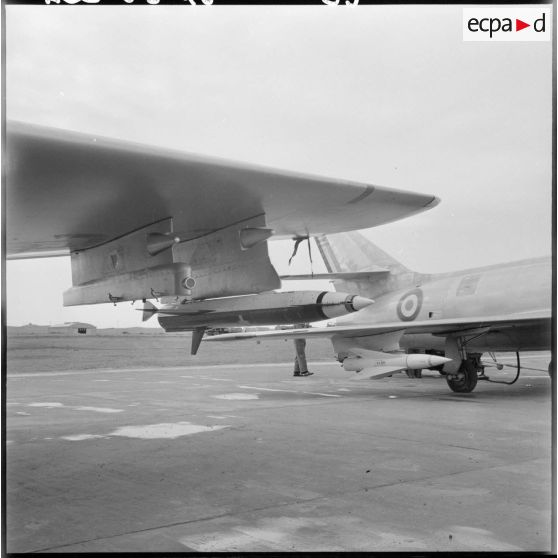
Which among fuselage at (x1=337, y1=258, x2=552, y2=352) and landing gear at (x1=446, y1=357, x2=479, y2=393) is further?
landing gear at (x1=446, y1=357, x2=479, y2=393)

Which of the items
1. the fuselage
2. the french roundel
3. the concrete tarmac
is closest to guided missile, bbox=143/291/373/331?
the concrete tarmac

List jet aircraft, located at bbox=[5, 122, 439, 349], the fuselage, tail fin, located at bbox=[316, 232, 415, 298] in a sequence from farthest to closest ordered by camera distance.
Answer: tail fin, located at bbox=[316, 232, 415, 298]
the fuselage
jet aircraft, located at bbox=[5, 122, 439, 349]

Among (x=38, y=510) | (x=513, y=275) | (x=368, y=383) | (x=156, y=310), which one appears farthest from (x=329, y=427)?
(x=368, y=383)

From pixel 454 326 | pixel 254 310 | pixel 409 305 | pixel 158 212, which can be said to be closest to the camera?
pixel 158 212

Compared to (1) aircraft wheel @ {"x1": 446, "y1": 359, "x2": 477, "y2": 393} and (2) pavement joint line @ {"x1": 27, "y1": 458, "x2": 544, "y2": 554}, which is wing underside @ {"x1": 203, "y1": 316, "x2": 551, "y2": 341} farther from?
(2) pavement joint line @ {"x1": 27, "y1": 458, "x2": 544, "y2": 554}

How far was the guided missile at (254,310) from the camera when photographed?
8516 mm

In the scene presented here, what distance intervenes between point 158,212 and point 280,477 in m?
2.71

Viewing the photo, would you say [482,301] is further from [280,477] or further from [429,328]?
[280,477]

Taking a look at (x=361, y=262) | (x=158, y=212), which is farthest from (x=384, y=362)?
(x=158, y=212)

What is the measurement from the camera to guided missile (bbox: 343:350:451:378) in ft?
44.3

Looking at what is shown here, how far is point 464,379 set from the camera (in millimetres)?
14180

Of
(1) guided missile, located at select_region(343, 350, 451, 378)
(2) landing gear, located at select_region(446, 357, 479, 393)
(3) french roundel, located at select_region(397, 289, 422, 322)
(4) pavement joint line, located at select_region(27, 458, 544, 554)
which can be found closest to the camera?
(4) pavement joint line, located at select_region(27, 458, 544, 554)

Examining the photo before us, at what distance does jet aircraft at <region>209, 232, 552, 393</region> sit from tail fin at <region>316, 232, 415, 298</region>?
28.3 inches

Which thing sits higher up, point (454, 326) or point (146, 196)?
point (146, 196)
